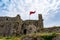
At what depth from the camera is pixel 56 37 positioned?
20.9 meters

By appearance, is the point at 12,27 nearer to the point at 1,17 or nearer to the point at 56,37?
the point at 1,17

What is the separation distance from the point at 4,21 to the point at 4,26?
1284 mm

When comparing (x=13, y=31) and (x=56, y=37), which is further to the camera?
(x=13, y=31)

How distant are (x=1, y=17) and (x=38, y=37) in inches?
1233

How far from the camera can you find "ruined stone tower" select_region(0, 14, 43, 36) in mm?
51781

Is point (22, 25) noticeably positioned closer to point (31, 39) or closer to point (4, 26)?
point (4, 26)

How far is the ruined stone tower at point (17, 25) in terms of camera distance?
170 ft

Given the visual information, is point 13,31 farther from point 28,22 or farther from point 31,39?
point 31,39

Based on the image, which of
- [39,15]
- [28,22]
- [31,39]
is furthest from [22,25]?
[31,39]

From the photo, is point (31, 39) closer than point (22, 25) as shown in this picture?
Yes

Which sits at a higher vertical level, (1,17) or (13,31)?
(1,17)

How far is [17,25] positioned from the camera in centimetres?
5291

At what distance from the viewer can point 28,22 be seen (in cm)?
5338

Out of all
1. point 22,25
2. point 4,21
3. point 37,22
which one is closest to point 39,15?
point 37,22
